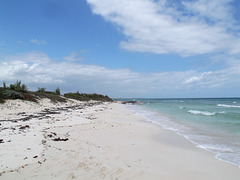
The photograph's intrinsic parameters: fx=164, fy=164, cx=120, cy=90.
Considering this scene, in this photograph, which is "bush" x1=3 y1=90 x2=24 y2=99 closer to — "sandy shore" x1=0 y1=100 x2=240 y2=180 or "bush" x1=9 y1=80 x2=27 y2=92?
"bush" x1=9 y1=80 x2=27 y2=92

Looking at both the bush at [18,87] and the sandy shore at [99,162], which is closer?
the sandy shore at [99,162]

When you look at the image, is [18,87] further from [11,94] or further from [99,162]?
[99,162]

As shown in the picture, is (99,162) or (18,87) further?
(18,87)

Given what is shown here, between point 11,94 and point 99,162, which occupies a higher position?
point 11,94

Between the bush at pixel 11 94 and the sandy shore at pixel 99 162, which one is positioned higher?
the bush at pixel 11 94

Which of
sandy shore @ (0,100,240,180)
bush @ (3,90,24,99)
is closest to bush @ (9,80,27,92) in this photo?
bush @ (3,90,24,99)

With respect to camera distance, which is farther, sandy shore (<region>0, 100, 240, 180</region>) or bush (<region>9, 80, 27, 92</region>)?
bush (<region>9, 80, 27, 92</region>)

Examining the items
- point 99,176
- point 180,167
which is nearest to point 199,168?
point 180,167

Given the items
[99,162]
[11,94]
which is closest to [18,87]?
[11,94]

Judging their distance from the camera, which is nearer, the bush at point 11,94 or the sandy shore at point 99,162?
the sandy shore at point 99,162

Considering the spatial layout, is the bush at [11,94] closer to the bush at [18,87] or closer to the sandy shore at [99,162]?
the bush at [18,87]

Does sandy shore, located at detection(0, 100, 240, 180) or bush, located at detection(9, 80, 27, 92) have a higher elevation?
bush, located at detection(9, 80, 27, 92)

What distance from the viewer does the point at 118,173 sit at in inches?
168

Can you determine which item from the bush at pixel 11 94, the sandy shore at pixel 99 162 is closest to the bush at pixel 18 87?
the bush at pixel 11 94
